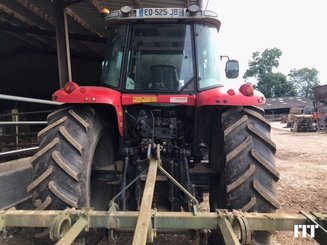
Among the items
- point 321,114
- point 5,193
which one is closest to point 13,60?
point 5,193

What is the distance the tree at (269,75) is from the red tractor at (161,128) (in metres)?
69.5

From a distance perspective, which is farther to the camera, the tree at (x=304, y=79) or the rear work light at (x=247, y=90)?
the tree at (x=304, y=79)

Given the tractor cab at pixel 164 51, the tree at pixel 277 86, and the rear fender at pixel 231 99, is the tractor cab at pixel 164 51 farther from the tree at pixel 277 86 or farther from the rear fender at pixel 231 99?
the tree at pixel 277 86

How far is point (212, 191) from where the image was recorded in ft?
13.2

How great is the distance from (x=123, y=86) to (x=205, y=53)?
3.38 feet

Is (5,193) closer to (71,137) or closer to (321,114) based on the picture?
(71,137)

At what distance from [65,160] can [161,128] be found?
46.5 inches

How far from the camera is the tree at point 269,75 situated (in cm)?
7081

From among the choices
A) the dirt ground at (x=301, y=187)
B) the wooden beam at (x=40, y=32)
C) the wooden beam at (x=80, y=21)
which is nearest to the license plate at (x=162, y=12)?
the dirt ground at (x=301, y=187)

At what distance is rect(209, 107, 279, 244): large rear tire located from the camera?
3.22 m

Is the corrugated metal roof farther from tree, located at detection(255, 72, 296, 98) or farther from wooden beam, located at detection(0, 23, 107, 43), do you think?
tree, located at detection(255, 72, 296, 98)

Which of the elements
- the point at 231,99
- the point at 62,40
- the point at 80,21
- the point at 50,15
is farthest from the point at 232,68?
the point at 50,15

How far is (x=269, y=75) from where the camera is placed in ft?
235

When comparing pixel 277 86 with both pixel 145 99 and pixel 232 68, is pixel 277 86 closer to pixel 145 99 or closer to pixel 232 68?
pixel 232 68
